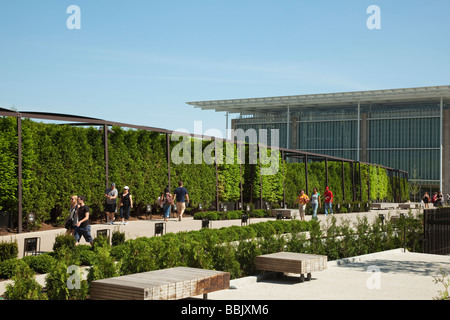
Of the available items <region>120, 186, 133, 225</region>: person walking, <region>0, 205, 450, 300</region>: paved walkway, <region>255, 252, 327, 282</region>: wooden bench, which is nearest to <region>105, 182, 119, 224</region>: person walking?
<region>120, 186, 133, 225</region>: person walking

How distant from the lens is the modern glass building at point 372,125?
2923 inches

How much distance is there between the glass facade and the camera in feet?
251

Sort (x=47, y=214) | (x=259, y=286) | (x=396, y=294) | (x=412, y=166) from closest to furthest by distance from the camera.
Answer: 1. (x=396, y=294)
2. (x=259, y=286)
3. (x=47, y=214)
4. (x=412, y=166)

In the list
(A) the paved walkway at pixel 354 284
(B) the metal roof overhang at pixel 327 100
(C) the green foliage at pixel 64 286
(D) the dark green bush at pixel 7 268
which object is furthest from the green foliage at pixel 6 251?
(B) the metal roof overhang at pixel 327 100

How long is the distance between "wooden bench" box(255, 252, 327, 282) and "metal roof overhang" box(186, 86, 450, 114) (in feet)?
208

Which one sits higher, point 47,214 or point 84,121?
point 84,121

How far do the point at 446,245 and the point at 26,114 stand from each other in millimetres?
13132

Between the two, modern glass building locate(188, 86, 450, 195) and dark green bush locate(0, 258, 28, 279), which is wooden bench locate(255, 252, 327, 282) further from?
modern glass building locate(188, 86, 450, 195)

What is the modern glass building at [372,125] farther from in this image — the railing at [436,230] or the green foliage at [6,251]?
the green foliage at [6,251]

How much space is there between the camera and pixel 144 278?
22.7 feet

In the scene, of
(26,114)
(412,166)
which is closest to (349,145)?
(412,166)

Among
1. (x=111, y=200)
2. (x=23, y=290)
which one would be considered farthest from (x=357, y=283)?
(x=111, y=200)

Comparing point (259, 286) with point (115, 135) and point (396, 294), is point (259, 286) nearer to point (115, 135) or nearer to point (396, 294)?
point (396, 294)

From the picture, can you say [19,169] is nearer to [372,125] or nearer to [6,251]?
[6,251]
